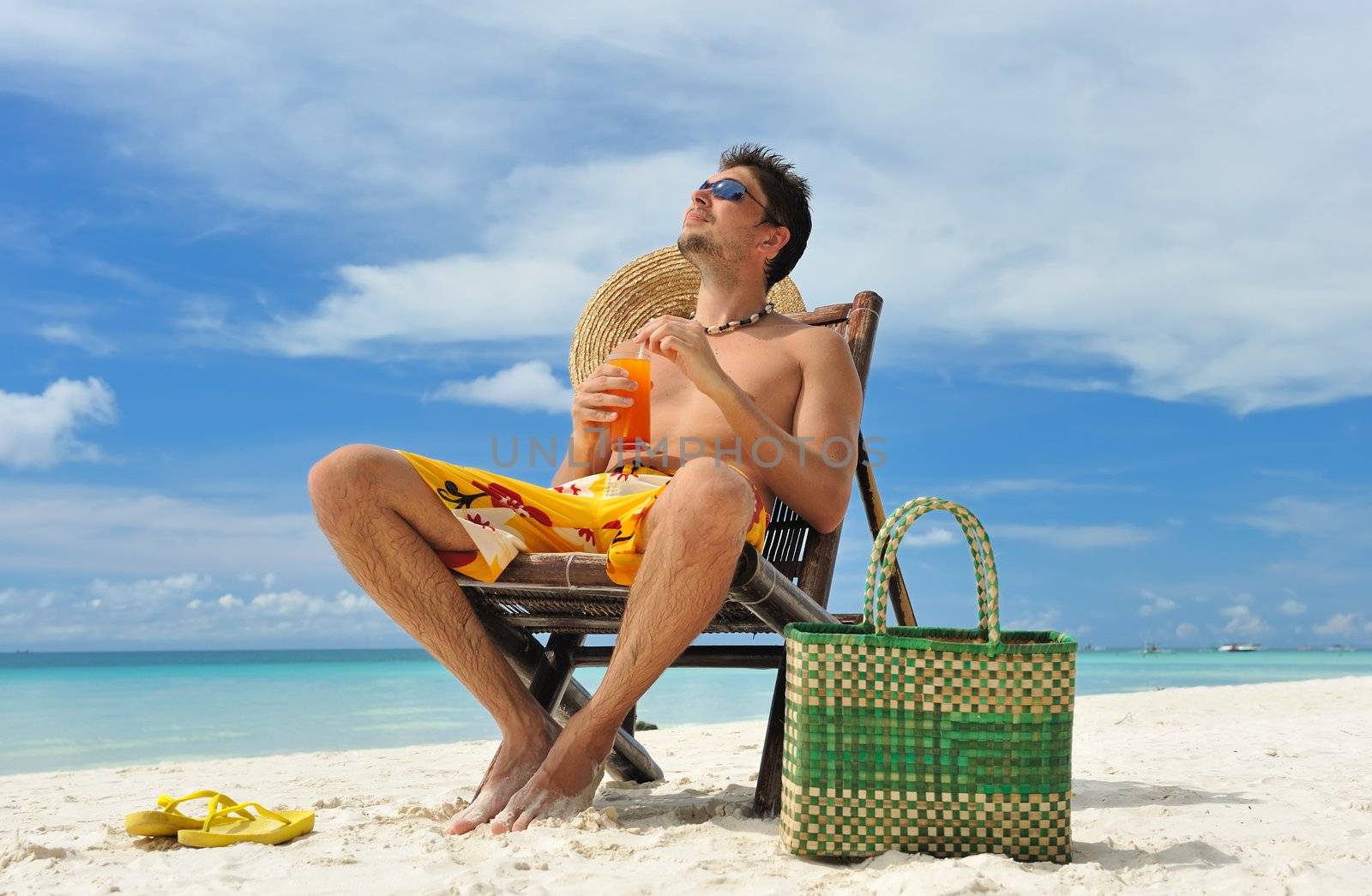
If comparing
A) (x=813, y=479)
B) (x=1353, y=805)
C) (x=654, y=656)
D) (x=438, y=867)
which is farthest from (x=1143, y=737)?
(x=438, y=867)

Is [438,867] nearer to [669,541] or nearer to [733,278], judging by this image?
[669,541]

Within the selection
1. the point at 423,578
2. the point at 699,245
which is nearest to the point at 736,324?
the point at 699,245

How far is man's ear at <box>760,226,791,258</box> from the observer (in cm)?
325

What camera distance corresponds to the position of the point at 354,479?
2.24 meters

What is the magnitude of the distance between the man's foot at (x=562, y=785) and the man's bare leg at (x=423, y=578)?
89 mm

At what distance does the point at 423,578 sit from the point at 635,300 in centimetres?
187

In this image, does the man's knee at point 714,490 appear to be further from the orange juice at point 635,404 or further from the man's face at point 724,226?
the man's face at point 724,226

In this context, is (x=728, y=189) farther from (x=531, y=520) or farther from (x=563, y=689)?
(x=563, y=689)

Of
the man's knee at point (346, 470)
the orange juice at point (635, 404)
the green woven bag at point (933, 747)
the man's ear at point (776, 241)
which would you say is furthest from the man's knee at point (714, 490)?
the man's ear at point (776, 241)

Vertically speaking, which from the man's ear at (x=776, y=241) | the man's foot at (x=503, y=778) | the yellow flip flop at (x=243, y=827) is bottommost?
the yellow flip flop at (x=243, y=827)

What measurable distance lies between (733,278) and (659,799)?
153 cm

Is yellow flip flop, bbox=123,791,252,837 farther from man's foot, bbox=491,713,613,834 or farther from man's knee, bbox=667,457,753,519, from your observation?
man's knee, bbox=667,457,753,519

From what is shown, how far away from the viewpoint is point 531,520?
239 centimetres

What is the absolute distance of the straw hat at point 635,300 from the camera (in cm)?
392
